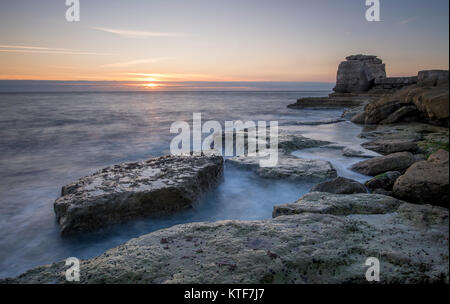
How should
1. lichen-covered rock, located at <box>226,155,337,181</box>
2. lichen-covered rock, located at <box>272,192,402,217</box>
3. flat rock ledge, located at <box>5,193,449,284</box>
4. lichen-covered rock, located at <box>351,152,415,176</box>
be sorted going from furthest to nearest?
lichen-covered rock, located at <box>226,155,337,181</box> < lichen-covered rock, located at <box>351,152,415,176</box> < lichen-covered rock, located at <box>272,192,402,217</box> < flat rock ledge, located at <box>5,193,449,284</box>

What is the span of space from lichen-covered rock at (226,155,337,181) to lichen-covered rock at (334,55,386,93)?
72.7 feet

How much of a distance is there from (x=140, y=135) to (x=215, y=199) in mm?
7515

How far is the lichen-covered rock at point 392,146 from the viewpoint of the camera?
17.5ft

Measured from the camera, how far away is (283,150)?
6.21 m

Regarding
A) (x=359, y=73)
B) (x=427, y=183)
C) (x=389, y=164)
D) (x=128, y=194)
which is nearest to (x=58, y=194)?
(x=128, y=194)

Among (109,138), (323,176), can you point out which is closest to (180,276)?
(323,176)

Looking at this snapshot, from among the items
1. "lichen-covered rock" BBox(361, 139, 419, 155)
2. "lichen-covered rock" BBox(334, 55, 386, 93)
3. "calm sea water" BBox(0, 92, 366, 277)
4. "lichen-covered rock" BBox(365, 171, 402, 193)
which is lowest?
"calm sea water" BBox(0, 92, 366, 277)

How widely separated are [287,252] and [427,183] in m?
1.40

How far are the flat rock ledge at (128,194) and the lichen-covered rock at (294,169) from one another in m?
1.21

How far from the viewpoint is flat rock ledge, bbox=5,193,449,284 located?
61.1 inches

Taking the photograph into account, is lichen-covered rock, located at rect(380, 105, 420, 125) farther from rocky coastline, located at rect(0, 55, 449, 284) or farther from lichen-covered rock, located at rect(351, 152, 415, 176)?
rocky coastline, located at rect(0, 55, 449, 284)

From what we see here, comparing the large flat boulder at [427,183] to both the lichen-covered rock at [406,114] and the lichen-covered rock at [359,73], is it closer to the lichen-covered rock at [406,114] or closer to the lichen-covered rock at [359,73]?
the lichen-covered rock at [406,114]

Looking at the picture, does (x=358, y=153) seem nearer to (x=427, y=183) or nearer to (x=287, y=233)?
(x=427, y=183)

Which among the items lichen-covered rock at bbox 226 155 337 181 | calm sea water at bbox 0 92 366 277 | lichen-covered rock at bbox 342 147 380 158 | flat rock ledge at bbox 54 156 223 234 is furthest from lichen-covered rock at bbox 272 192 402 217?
lichen-covered rock at bbox 342 147 380 158
